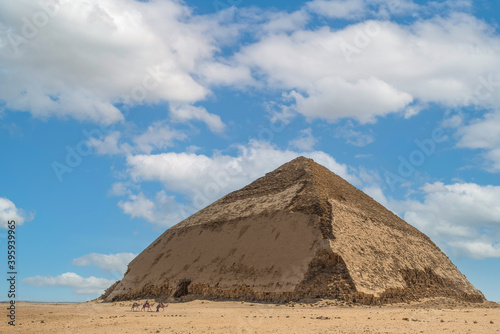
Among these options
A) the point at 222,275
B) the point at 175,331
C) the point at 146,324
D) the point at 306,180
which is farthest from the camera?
the point at 306,180

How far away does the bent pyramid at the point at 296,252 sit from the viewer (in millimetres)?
26438

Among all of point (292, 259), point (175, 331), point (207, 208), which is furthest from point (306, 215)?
point (175, 331)

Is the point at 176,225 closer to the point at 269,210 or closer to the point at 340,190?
the point at 269,210

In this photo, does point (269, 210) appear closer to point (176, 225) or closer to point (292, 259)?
point (292, 259)

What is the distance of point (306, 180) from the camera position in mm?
36688

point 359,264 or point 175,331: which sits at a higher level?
point 359,264

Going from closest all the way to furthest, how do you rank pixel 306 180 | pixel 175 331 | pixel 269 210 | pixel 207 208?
pixel 175 331, pixel 269 210, pixel 306 180, pixel 207 208

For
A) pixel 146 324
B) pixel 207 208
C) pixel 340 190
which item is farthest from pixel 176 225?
pixel 146 324

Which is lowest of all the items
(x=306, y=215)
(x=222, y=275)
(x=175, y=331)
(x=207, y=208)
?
(x=175, y=331)

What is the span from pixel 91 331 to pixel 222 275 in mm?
15472

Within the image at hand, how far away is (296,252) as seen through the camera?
1110 inches

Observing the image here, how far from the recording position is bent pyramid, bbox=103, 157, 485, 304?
26438mm

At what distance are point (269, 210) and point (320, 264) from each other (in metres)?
8.16

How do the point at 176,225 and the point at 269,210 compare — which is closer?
the point at 269,210
